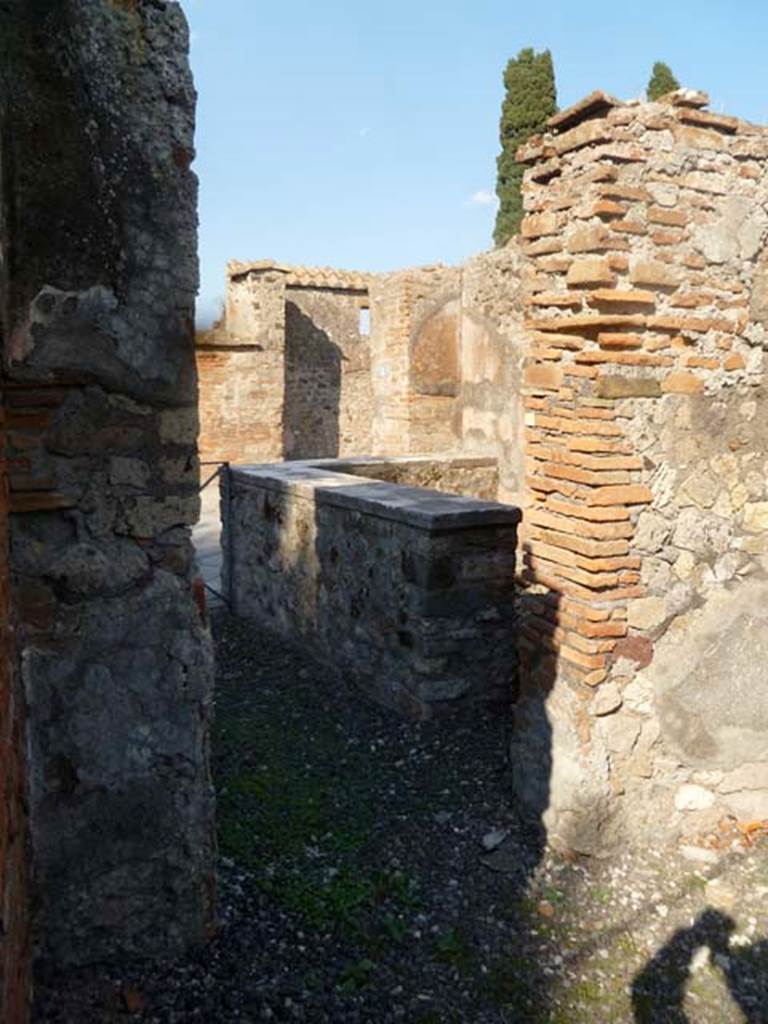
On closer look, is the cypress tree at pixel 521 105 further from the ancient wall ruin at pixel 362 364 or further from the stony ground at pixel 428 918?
the stony ground at pixel 428 918

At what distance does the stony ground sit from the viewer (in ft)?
9.16

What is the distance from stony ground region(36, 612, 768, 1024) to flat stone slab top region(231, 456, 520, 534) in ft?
3.93

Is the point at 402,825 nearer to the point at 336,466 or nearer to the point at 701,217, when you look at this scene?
the point at 701,217

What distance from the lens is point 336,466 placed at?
749 centimetres

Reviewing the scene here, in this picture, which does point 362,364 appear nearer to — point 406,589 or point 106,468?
point 406,589

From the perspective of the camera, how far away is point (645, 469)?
3605mm

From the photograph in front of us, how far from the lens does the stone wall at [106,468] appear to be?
8.13ft

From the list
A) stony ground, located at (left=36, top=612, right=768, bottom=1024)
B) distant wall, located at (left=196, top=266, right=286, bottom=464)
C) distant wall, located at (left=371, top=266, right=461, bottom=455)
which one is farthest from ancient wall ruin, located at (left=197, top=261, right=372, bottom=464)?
stony ground, located at (left=36, top=612, right=768, bottom=1024)

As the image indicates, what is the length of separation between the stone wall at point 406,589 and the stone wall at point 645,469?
882 mm

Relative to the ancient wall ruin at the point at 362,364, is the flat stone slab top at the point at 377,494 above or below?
below

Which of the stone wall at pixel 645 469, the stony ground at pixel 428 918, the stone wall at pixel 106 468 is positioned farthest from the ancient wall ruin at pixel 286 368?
the stone wall at pixel 106 468

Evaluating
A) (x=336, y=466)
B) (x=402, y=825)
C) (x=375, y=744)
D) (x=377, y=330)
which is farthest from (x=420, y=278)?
(x=402, y=825)

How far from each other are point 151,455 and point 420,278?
821 centimetres

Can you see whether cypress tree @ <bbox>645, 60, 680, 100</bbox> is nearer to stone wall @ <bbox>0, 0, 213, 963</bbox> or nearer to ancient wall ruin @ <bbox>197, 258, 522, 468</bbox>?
ancient wall ruin @ <bbox>197, 258, 522, 468</bbox>
